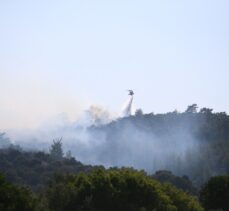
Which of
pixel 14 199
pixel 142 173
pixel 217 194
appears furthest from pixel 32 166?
pixel 14 199

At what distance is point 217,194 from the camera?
210 ft

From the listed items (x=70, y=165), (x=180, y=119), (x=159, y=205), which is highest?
(x=180, y=119)

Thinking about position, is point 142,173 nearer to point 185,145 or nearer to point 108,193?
point 108,193

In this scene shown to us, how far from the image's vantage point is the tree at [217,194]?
63.4m

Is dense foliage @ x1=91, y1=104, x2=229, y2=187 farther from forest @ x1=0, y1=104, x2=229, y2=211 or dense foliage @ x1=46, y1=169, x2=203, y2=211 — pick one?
dense foliage @ x1=46, y1=169, x2=203, y2=211

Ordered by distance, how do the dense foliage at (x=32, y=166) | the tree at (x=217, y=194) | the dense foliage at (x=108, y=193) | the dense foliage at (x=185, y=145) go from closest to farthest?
the dense foliage at (x=108, y=193), the tree at (x=217, y=194), the dense foliage at (x=32, y=166), the dense foliage at (x=185, y=145)

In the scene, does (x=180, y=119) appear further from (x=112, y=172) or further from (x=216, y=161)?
(x=112, y=172)

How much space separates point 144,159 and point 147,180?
126969mm

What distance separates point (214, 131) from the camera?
162 metres

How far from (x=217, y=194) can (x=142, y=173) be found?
15.0 m

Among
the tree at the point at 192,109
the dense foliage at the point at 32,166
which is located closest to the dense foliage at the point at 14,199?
the dense foliage at the point at 32,166

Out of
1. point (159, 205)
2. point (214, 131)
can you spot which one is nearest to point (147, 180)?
point (159, 205)

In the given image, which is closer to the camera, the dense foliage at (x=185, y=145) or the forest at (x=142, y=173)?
the forest at (x=142, y=173)

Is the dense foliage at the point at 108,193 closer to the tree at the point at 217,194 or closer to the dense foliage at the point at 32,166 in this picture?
the tree at the point at 217,194
